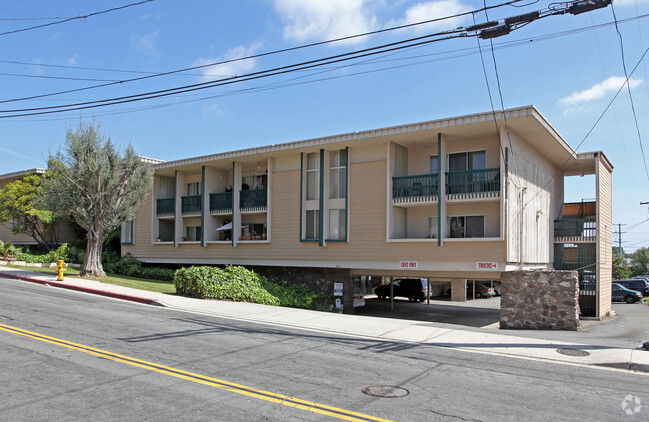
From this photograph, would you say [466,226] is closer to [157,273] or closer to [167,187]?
[157,273]

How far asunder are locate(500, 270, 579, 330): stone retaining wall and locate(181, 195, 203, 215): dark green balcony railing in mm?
17703

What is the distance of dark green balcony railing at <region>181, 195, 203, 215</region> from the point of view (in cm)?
2880

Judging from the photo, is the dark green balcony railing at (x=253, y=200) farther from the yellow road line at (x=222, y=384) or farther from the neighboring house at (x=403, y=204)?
the yellow road line at (x=222, y=384)

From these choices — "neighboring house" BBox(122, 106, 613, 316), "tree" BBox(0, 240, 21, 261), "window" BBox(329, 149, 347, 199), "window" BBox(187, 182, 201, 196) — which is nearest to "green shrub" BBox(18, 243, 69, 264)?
"tree" BBox(0, 240, 21, 261)

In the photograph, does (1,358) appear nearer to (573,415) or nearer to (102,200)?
(573,415)

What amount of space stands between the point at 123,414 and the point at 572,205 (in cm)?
2790

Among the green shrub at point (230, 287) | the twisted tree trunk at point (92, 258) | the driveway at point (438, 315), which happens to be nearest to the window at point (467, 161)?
the driveway at point (438, 315)

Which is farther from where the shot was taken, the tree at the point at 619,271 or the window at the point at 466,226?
the tree at the point at 619,271

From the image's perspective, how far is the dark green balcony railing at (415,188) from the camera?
20.7 m

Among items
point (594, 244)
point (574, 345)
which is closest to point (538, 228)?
point (594, 244)

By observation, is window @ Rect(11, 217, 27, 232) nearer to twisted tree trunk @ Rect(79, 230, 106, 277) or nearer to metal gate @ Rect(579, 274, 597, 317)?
twisted tree trunk @ Rect(79, 230, 106, 277)

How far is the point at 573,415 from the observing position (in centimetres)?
641

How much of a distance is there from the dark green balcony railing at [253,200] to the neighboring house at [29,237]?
1828 cm

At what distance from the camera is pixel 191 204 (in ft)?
96.0
